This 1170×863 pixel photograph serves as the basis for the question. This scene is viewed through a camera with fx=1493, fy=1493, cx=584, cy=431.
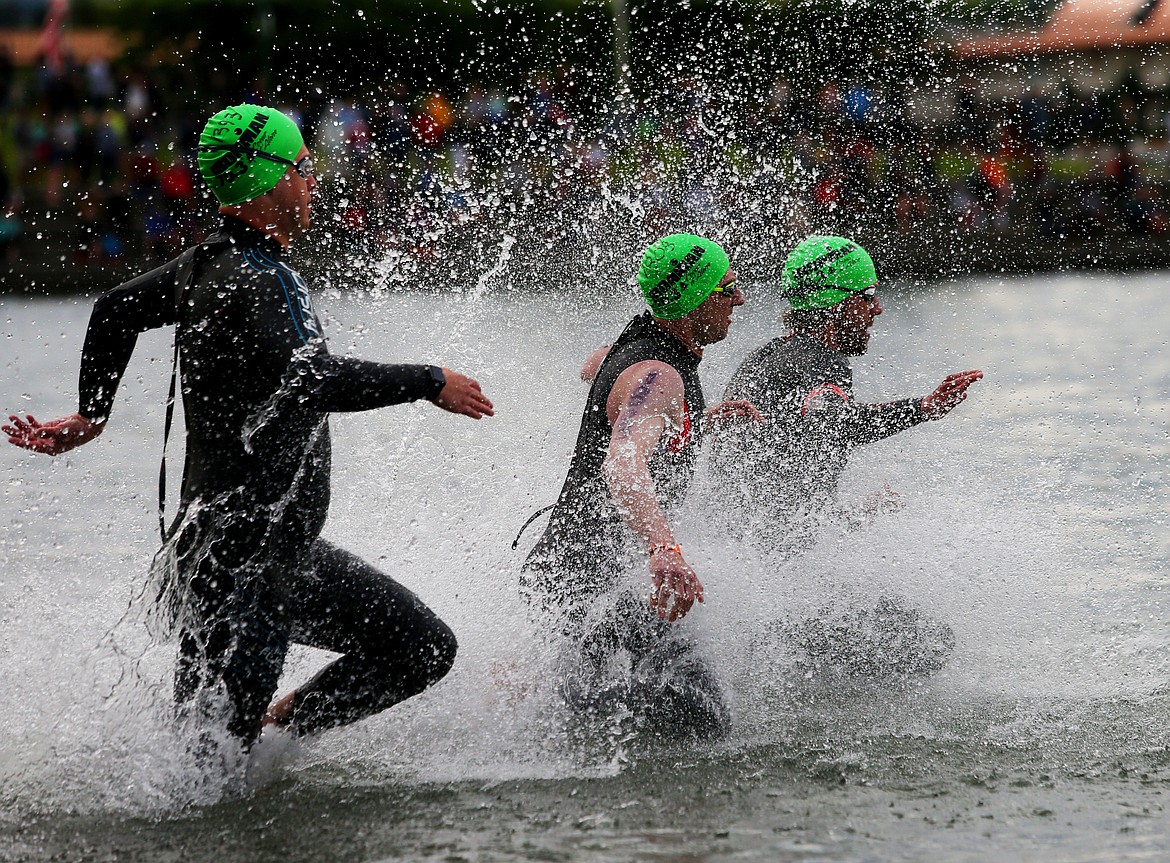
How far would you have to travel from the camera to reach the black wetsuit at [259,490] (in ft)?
14.6

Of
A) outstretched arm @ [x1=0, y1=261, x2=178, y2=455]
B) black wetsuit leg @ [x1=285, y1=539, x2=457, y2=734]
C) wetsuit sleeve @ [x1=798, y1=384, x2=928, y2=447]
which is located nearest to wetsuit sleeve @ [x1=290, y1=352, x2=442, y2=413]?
black wetsuit leg @ [x1=285, y1=539, x2=457, y2=734]

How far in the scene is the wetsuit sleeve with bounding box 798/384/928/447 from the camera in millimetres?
6020

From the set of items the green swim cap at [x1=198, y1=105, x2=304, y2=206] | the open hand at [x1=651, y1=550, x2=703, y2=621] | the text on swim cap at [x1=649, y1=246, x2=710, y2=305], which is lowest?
the open hand at [x1=651, y1=550, x2=703, y2=621]

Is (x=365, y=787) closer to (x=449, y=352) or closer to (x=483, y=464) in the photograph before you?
(x=483, y=464)

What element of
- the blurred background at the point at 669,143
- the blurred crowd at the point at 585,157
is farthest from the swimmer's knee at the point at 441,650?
the blurred background at the point at 669,143

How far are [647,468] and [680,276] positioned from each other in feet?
3.01

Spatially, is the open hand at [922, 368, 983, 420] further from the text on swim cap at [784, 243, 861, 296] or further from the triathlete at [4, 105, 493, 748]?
the triathlete at [4, 105, 493, 748]

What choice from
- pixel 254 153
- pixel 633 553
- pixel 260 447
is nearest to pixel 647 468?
pixel 633 553

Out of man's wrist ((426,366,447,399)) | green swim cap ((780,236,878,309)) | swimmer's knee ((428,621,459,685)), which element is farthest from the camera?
green swim cap ((780,236,878,309))

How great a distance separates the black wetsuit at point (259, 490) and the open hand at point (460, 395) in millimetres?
36

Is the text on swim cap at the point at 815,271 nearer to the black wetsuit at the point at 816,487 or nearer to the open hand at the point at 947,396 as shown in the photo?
the black wetsuit at the point at 816,487

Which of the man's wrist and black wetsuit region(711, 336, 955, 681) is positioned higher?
the man's wrist

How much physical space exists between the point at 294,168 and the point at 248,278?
46 cm

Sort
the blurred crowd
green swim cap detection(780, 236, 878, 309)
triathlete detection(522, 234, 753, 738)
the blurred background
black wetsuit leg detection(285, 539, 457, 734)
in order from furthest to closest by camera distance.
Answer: the blurred crowd, the blurred background, green swim cap detection(780, 236, 878, 309), triathlete detection(522, 234, 753, 738), black wetsuit leg detection(285, 539, 457, 734)
